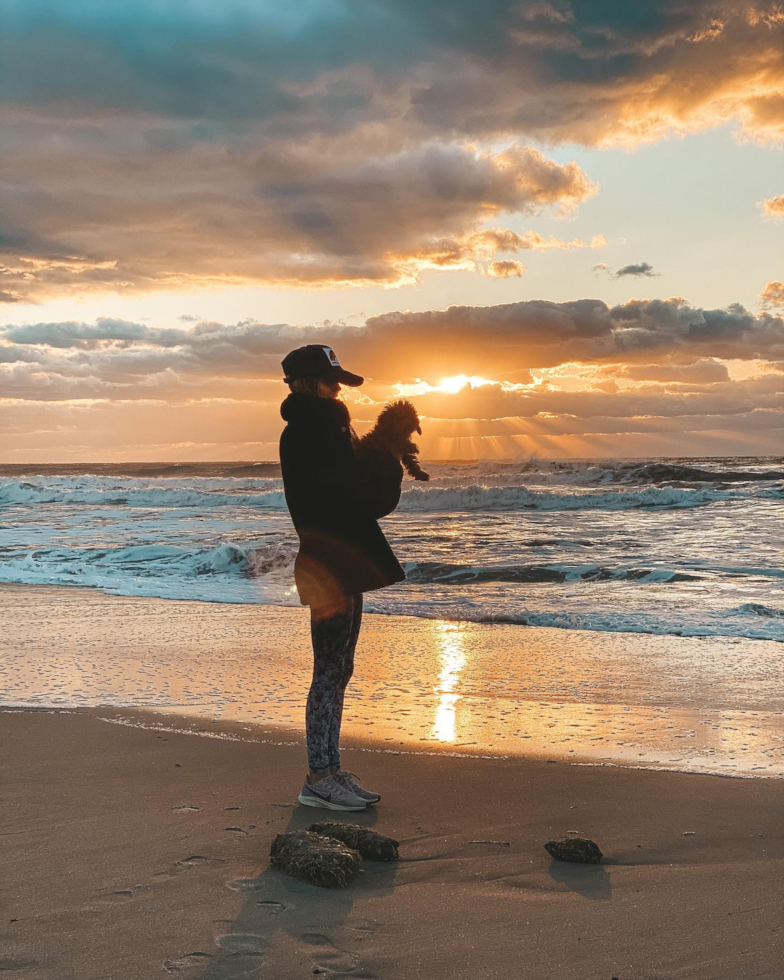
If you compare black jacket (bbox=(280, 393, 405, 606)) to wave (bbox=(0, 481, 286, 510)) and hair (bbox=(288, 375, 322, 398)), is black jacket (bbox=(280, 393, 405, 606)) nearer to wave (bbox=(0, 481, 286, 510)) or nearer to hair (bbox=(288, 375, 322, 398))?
hair (bbox=(288, 375, 322, 398))

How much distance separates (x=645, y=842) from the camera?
10.8 ft

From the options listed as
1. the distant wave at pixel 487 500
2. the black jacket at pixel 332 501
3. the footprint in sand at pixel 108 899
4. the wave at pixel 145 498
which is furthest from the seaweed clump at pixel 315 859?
the wave at pixel 145 498

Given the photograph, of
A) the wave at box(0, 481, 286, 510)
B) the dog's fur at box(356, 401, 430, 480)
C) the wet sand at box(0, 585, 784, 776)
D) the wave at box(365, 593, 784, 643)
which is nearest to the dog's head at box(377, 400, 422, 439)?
the dog's fur at box(356, 401, 430, 480)

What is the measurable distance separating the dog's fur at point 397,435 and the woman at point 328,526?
6cm

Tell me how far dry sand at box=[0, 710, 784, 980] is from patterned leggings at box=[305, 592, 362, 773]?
0.25 metres

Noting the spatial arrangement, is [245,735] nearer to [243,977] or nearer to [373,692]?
[373,692]

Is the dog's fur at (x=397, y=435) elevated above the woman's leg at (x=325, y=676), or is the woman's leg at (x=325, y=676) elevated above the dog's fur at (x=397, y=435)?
the dog's fur at (x=397, y=435)

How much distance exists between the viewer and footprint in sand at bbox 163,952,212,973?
233 centimetres

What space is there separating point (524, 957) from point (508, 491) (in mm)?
30060

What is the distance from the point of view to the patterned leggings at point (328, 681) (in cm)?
381

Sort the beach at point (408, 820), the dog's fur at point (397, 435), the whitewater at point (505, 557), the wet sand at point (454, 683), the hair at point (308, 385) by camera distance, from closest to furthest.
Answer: the beach at point (408, 820)
the dog's fur at point (397, 435)
the hair at point (308, 385)
the wet sand at point (454, 683)
the whitewater at point (505, 557)

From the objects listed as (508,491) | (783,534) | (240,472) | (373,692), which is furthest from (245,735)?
(240,472)

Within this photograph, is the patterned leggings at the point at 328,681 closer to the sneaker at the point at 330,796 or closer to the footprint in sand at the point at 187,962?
the sneaker at the point at 330,796

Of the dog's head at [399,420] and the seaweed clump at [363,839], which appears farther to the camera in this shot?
the dog's head at [399,420]
